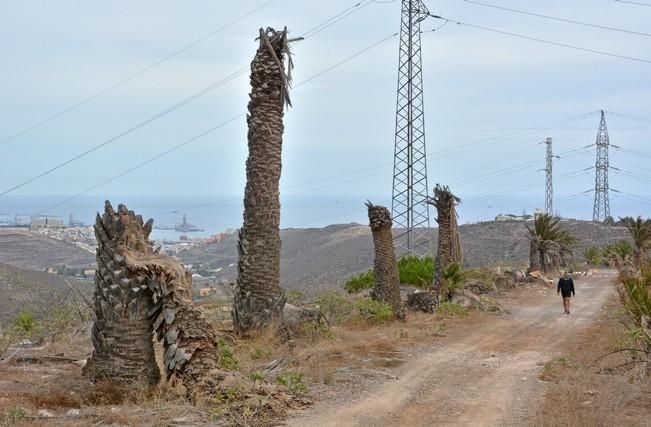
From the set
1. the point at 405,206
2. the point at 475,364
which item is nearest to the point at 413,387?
the point at 475,364

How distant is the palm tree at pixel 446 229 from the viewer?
78.1 feet

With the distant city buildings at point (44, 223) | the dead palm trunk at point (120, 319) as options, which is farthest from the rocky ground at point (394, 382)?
the distant city buildings at point (44, 223)

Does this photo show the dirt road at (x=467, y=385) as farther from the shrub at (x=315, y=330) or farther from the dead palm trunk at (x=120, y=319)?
the dead palm trunk at (x=120, y=319)

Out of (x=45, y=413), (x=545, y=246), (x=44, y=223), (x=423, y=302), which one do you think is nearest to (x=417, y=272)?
(x=423, y=302)

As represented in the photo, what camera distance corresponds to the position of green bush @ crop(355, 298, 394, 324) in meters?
17.1

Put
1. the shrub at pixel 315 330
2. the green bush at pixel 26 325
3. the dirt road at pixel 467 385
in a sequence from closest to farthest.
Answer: the dirt road at pixel 467 385 < the shrub at pixel 315 330 < the green bush at pixel 26 325

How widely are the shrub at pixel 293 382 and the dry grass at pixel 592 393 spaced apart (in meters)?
2.92

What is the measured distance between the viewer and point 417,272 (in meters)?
→ 25.1

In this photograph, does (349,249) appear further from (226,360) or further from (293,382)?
(293,382)

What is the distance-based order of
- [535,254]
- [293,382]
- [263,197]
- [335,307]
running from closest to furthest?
1. [293,382]
2. [263,197]
3. [335,307]
4. [535,254]

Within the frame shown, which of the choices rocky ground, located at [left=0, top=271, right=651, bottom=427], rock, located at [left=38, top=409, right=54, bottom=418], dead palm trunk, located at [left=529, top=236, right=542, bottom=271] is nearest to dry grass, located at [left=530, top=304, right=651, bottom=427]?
Result: rocky ground, located at [left=0, top=271, right=651, bottom=427]

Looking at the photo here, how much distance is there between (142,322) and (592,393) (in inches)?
235

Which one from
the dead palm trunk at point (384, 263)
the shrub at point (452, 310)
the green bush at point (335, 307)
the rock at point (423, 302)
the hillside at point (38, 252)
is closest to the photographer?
the green bush at point (335, 307)

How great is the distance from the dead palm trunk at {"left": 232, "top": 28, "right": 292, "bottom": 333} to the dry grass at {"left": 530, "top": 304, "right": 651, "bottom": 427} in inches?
207
